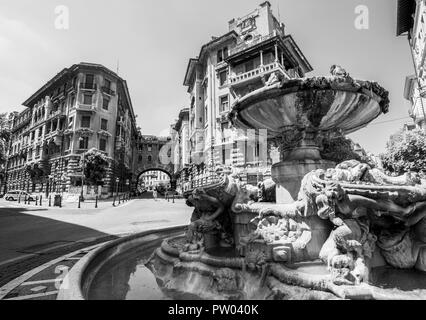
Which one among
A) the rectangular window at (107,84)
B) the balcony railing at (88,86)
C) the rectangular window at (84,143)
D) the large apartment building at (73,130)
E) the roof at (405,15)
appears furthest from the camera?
the rectangular window at (107,84)

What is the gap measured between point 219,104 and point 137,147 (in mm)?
39840

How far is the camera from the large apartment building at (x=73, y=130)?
3228cm

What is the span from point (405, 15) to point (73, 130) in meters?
44.4

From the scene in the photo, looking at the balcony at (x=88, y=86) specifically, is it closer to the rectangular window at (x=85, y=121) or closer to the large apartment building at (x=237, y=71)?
the rectangular window at (x=85, y=121)

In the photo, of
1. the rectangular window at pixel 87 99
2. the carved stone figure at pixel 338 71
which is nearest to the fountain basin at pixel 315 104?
the carved stone figure at pixel 338 71

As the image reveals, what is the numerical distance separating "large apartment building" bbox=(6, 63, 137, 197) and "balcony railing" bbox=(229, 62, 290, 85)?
20.6 meters

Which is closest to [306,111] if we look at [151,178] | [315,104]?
[315,104]

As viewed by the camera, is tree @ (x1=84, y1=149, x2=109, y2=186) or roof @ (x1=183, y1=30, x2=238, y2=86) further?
roof @ (x1=183, y1=30, x2=238, y2=86)

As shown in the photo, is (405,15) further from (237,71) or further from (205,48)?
(205,48)

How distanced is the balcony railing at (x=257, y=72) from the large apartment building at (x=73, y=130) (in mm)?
20648

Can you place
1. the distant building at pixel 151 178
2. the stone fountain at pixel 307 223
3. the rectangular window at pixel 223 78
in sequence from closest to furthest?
1. the stone fountain at pixel 307 223
2. the rectangular window at pixel 223 78
3. the distant building at pixel 151 178

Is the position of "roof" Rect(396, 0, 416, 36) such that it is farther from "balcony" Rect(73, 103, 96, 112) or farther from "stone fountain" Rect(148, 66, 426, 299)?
"balcony" Rect(73, 103, 96, 112)

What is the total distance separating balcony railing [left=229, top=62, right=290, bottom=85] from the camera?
78.5 feet

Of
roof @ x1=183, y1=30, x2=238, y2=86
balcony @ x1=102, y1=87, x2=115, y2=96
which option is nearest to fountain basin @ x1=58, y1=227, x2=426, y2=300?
roof @ x1=183, y1=30, x2=238, y2=86
